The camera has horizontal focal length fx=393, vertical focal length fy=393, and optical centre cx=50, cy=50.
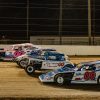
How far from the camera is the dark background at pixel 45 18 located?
117 feet

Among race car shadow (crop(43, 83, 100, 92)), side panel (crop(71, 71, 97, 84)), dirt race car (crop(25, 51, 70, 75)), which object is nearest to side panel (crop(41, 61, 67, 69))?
dirt race car (crop(25, 51, 70, 75))

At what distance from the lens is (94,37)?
36.3m

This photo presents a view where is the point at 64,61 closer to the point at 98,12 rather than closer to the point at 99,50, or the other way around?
the point at 99,50

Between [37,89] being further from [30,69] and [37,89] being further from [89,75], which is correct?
[30,69]

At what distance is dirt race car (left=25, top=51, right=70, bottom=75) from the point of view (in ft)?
69.2

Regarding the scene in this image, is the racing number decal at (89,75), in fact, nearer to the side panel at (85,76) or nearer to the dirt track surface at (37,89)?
the side panel at (85,76)

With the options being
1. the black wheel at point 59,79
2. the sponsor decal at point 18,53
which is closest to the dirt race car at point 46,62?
the black wheel at point 59,79

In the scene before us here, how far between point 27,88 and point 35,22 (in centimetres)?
1927

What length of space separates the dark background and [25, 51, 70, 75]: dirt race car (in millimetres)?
14529

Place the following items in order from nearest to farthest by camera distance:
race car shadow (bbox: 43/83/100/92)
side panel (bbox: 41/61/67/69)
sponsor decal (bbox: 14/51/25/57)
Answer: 1. race car shadow (bbox: 43/83/100/92)
2. side panel (bbox: 41/61/67/69)
3. sponsor decal (bbox: 14/51/25/57)

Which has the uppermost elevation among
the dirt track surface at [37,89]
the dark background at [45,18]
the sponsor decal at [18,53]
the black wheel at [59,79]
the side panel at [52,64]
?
the dark background at [45,18]

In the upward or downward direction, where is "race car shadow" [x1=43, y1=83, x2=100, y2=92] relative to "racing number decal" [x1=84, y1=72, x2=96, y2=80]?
downward

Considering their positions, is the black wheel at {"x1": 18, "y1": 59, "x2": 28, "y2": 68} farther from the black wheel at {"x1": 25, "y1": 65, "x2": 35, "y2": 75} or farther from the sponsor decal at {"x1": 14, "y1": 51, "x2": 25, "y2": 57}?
the sponsor decal at {"x1": 14, "y1": 51, "x2": 25, "y2": 57}

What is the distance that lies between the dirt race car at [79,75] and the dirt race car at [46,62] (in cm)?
312
